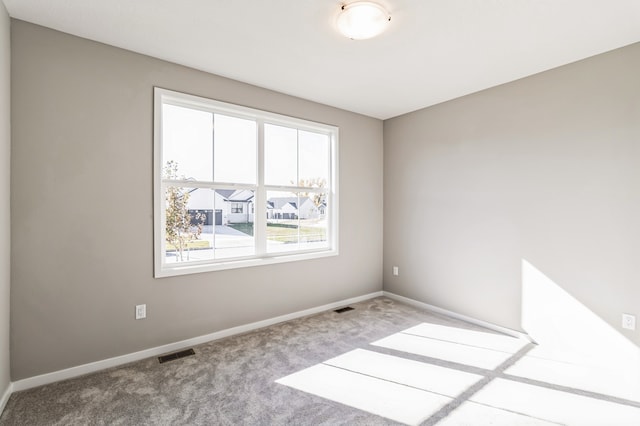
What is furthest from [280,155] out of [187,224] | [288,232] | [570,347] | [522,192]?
[570,347]

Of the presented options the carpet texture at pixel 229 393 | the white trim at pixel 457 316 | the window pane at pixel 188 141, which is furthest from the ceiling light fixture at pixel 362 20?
the white trim at pixel 457 316

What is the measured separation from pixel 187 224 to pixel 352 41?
2239mm

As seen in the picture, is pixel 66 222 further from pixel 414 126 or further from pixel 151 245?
pixel 414 126

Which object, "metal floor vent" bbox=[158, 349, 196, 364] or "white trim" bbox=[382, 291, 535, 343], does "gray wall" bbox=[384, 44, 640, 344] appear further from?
"metal floor vent" bbox=[158, 349, 196, 364]

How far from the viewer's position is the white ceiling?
2.01 meters

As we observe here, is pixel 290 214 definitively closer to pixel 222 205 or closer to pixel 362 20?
pixel 222 205

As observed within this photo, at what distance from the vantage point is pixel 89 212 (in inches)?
94.9

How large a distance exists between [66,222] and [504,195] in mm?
4024

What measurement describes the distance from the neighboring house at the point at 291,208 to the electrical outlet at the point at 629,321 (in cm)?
307

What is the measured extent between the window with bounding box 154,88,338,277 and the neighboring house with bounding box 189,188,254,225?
10 mm

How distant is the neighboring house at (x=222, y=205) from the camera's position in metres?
3.04

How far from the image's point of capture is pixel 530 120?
3002 millimetres

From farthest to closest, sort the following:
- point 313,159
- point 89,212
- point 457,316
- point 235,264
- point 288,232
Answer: point 313,159 < point 288,232 < point 457,316 < point 235,264 < point 89,212

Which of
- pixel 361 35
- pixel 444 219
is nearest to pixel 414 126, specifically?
pixel 444 219
